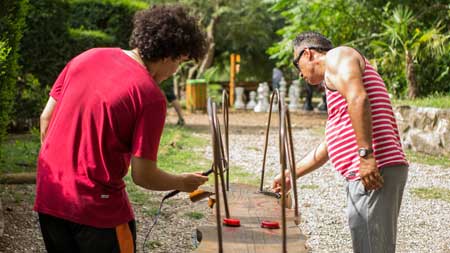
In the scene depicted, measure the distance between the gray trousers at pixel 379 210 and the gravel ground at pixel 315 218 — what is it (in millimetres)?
2566

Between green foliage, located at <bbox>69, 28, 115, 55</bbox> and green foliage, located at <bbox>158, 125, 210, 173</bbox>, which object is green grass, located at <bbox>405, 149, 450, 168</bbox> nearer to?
green foliage, located at <bbox>158, 125, 210, 173</bbox>

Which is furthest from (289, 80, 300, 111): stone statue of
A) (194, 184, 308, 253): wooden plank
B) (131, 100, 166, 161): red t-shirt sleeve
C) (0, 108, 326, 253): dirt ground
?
(131, 100, 166, 161): red t-shirt sleeve

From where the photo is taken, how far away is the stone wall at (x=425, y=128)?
1105 centimetres

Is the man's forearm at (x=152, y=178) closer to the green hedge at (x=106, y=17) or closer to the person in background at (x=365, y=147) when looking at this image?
the person in background at (x=365, y=147)

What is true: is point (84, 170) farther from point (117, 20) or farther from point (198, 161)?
point (117, 20)

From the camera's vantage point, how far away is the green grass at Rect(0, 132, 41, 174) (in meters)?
8.89

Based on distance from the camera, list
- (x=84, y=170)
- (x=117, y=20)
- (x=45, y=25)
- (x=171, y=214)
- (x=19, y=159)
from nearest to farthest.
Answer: (x=84, y=170) < (x=171, y=214) < (x=19, y=159) < (x=45, y=25) < (x=117, y=20)

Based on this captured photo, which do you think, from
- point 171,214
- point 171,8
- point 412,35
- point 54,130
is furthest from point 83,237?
point 412,35

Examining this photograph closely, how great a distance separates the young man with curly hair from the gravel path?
3308 millimetres

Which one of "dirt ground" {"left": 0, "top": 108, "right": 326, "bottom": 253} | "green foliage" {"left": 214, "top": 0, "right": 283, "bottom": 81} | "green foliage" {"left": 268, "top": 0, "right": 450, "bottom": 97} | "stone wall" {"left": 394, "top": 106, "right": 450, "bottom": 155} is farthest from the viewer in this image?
"green foliage" {"left": 214, "top": 0, "right": 283, "bottom": 81}

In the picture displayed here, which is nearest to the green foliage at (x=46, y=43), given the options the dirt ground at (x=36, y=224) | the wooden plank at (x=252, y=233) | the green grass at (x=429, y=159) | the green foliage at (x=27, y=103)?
the green foliage at (x=27, y=103)

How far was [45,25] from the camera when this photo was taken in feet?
40.1

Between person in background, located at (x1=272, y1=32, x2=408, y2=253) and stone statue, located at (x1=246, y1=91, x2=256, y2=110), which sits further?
stone statue, located at (x1=246, y1=91, x2=256, y2=110)

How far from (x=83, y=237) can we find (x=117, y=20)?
11570 mm
